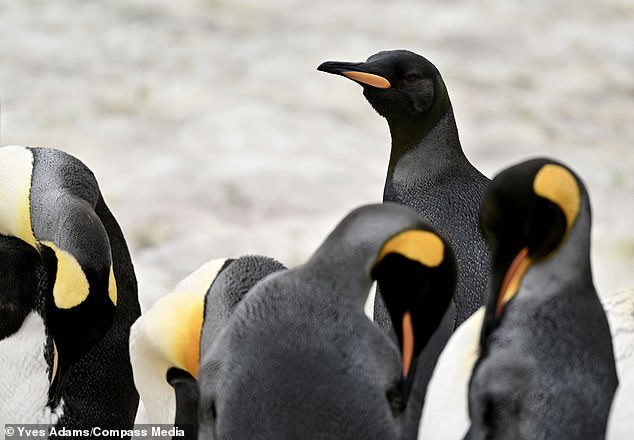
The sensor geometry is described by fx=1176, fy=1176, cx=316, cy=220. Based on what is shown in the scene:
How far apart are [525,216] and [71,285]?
945 mm

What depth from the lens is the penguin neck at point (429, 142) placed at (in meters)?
2.63

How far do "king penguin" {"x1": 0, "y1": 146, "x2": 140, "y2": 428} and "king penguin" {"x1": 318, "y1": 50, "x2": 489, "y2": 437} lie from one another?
0.57 meters

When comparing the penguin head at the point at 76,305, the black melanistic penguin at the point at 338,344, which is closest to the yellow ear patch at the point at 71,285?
the penguin head at the point at 76,305

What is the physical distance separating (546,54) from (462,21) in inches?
23.5

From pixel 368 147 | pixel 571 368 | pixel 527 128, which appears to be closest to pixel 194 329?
pixel 571 368

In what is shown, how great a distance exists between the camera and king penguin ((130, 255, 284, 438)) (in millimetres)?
2020

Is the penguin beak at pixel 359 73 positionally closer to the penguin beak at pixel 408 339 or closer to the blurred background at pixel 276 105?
the penguin beak at pixel 408 339

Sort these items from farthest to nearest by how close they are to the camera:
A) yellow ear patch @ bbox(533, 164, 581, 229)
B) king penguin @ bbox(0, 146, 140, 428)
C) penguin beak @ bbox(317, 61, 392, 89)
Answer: penguin beak @ bbox(317, 61, 392, 89) → king penguin @ bbox(0, 146, 140, 428) → yellow ear patch @ bbox(533, 164, 581, 229)

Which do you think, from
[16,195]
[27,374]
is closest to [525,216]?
[16,195]

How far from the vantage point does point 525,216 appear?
5.43 ft

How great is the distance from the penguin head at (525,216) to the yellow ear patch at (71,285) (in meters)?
0.86

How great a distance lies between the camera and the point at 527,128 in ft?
19.7

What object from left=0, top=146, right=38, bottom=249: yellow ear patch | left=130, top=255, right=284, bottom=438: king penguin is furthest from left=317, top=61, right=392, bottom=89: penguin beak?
left=0, top=146, right=38, bottom=249: yellow ear patch

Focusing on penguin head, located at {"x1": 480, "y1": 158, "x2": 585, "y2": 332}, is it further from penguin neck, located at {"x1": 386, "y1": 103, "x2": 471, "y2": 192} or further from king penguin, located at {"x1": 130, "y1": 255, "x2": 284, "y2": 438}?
penguin neck, located at {"x1": 386, "y1": 103, "x2": 471, "y2": 192}
